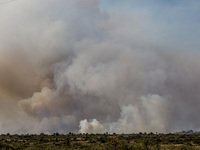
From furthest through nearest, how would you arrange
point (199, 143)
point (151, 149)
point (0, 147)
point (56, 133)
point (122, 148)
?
1. point (56, 133)
2. point (199, 143)
3. point (0, 147)
4. point (151, 149)
5. point (122, 148)

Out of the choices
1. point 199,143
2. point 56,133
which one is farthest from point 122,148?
point 56,133

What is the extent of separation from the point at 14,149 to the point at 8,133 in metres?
93.2

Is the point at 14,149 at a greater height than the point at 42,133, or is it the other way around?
the point at 42,133

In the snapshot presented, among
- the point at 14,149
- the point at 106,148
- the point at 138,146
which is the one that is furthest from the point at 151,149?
the point at 14,149

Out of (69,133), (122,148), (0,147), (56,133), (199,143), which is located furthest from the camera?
(69,133)

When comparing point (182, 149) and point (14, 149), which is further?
point (14, 149)

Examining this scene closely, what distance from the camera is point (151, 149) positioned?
59.1 metres

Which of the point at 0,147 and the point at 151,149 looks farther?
the point at 0,147

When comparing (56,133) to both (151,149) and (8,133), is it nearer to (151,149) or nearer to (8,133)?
(8,133)

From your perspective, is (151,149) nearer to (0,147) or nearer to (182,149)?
(182,149)

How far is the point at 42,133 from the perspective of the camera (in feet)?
486

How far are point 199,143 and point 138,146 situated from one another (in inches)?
1986

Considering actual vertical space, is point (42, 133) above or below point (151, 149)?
above

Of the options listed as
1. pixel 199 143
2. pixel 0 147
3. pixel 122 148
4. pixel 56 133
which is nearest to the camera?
pixel 122 148
